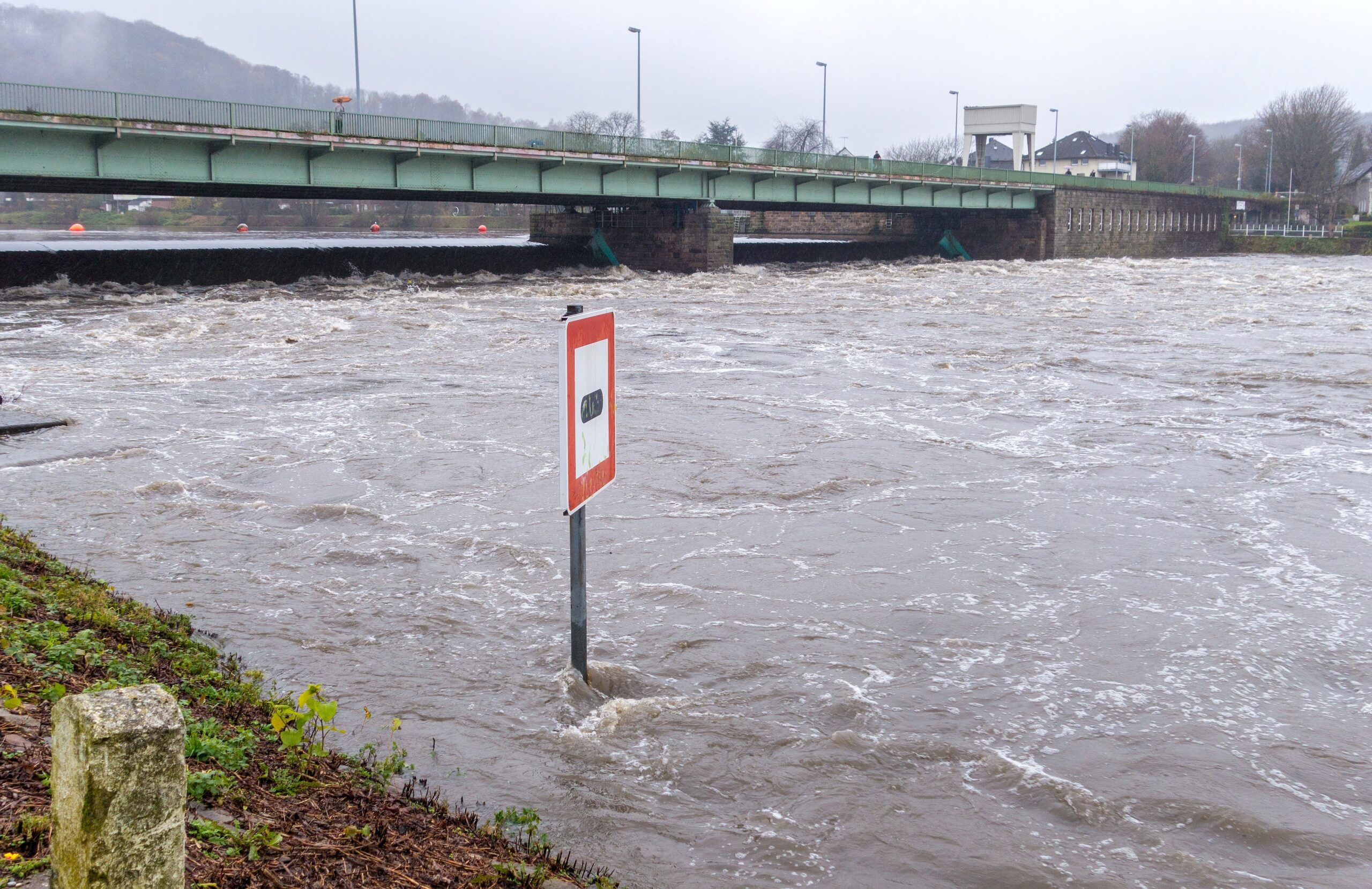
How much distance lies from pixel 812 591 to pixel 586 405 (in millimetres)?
3565

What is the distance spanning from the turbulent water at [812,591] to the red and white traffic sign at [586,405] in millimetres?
1330

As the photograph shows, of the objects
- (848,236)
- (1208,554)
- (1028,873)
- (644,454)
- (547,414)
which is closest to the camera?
(1028,873)

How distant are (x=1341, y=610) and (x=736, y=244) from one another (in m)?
55.7

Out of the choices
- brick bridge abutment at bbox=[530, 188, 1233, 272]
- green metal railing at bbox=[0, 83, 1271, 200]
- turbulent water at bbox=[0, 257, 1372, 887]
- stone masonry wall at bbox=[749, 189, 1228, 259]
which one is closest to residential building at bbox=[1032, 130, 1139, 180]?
brick bridge abutment at bbox=[530, 188, 1233, 272]

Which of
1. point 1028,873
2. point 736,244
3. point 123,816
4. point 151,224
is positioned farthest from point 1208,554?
point 151,224

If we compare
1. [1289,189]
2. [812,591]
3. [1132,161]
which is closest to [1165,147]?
[1132,161]

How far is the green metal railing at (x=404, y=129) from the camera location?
101ft

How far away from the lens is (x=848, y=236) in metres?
83.8

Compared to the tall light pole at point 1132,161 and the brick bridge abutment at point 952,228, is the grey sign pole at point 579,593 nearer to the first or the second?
the brick bridge abutment at point 952,228

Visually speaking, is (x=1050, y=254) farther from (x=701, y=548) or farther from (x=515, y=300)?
(x=701, y=548)

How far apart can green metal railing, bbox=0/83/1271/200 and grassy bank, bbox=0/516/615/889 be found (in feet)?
90.5

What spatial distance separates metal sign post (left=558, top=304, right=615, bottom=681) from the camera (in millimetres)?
5328

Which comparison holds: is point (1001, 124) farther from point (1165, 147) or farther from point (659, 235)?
point (1165, 147)

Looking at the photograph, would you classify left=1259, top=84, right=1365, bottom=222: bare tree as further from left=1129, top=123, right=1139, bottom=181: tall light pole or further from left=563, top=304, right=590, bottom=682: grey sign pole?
left=563, top=304, right=590, bottom=682: grey sign pole
